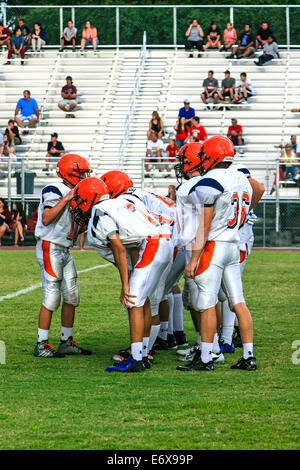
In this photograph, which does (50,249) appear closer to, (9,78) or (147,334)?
(147,334)

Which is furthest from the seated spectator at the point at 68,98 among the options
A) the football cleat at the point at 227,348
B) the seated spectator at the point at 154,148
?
the football cleat at the point at 227,348

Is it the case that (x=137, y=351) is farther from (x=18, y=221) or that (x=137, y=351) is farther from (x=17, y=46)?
(x=17, y=46)

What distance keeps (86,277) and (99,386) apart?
8135 millimetres

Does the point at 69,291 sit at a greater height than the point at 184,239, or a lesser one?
lesser

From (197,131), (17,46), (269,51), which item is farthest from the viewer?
(17,46)

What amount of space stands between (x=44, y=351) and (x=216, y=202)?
6.84 ft

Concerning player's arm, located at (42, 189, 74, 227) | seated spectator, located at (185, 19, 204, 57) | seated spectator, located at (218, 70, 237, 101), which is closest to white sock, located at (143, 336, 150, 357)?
player's arm, located at (42, 189, 74, 227)

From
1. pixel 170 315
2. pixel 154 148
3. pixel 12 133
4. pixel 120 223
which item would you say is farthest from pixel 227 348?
pixel 12 133

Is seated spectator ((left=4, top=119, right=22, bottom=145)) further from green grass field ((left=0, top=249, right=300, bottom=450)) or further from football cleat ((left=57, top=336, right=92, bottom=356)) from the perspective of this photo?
football cleat ((left=57, top=336, right=92, bottom=356))

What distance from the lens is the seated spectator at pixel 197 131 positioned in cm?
2297

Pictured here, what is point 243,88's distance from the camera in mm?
26172

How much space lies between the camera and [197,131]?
22.9 metres

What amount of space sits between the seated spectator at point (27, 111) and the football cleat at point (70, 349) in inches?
737

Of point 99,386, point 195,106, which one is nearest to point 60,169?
point 99,386
